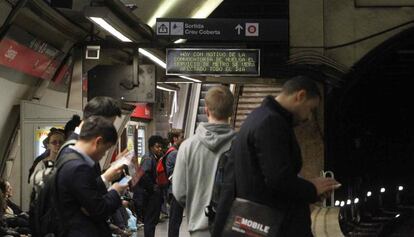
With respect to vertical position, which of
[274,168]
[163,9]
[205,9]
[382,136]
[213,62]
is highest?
Result: [205,9]

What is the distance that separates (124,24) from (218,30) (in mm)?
2173

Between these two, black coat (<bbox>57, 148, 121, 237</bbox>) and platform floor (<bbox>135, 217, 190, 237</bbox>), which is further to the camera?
platform floor (<bbox>135, 217, 190, 237</bbox>)

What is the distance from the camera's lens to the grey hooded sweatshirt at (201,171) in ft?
13.9

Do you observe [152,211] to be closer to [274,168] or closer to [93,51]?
[93,51]

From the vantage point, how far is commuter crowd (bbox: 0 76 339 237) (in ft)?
11.5

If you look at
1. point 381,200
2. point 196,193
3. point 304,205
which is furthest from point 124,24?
point 381,200

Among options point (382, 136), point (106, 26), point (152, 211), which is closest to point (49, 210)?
point (106, 26)

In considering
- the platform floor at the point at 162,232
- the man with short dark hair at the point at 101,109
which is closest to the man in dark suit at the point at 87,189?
the man with short dark hair at the point at 101,109

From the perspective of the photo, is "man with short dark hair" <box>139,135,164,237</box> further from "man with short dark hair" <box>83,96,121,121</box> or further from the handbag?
the handbag

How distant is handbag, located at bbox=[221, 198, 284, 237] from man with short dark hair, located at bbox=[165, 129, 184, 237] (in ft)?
11.7

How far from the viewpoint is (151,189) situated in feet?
32.7

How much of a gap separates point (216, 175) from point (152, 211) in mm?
5729

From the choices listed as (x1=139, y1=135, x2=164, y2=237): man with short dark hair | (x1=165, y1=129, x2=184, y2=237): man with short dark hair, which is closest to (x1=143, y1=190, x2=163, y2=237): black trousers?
(x1=139, y1=135, x2=164, y2=237): man with short dark hair

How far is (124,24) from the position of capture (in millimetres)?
7883
